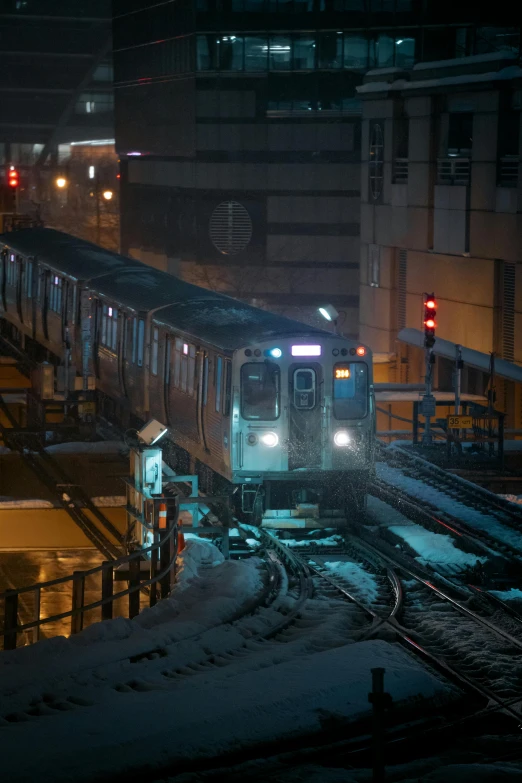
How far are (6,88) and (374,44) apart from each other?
48.7m

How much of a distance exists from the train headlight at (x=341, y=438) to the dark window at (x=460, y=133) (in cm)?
1658

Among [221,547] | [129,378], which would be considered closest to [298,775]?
[221,547]

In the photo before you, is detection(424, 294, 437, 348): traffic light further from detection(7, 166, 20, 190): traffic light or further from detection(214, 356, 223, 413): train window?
detection(7, 166, 20, 190): traffic light

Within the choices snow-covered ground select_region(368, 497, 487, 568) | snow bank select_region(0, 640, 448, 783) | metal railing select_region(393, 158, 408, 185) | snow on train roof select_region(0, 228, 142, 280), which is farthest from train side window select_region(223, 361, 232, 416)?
metal railing select_region(393, 158, 408, 185)

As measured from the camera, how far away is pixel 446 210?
33.1 m

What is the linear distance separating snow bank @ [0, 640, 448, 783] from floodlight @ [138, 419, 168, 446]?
17.6 ft

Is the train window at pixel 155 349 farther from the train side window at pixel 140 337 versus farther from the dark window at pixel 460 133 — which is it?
the dark window at pixel 460 133

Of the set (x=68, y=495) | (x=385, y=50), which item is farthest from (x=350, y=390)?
(x=385, y=50)

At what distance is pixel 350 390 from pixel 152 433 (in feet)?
9.21

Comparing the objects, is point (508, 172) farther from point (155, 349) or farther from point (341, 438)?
point (341, 438)

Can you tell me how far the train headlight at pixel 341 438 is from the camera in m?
17.5

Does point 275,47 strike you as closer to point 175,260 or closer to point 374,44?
point 374,44

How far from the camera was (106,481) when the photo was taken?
2047 cm

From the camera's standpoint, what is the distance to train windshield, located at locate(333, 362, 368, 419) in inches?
690
